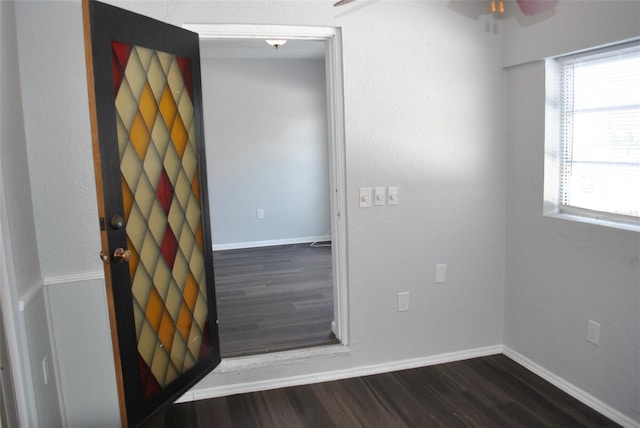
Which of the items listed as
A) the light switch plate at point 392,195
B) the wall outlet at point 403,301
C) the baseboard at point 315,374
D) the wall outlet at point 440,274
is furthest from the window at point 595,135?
the baseboard at point 315,374

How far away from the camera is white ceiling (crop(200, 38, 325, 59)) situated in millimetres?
5570

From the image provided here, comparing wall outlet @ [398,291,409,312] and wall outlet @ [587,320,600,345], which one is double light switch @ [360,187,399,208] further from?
wall outlet @ [587,320,600,345]

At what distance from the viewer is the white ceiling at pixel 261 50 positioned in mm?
5570

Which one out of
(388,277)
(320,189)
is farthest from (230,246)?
(388,277)

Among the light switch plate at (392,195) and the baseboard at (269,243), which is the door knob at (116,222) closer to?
the light switch plate at (392,195)

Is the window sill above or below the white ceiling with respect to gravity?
below

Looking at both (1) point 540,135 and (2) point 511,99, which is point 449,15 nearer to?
(2) point 511,99

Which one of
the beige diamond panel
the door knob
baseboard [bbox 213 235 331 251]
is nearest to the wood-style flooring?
baseboard [bbox 213 235 331 251]

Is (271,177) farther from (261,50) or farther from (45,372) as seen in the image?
(45,372)

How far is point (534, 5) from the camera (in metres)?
2.80

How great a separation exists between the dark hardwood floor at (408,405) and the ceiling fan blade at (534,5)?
2072 mm

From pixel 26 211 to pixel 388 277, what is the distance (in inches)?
77.6

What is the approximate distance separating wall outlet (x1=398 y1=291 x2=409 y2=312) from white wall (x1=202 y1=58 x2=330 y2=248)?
145 inches

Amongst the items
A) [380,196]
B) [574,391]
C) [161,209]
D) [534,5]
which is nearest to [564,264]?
[574,391]
